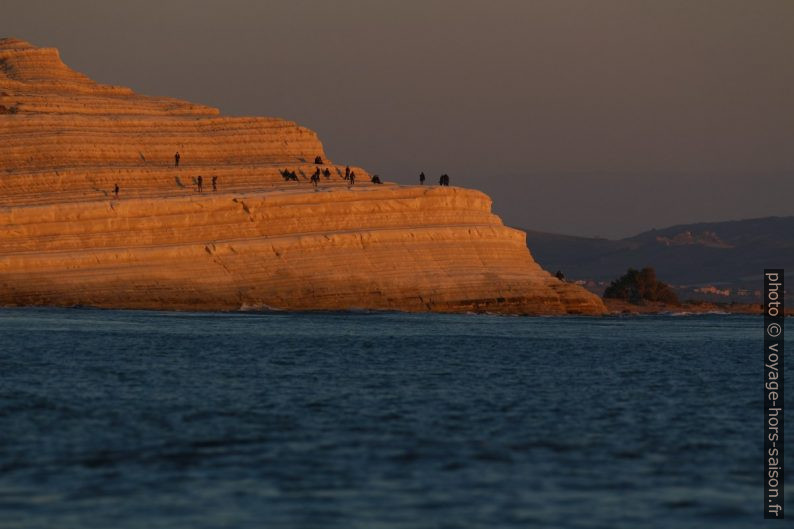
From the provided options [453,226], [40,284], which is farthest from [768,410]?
[453,226]

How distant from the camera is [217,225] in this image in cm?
10712

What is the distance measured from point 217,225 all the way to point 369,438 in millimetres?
76786

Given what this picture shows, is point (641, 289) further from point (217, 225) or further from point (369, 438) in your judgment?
point (369, 438)

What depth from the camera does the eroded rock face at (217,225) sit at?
10181 centimetres

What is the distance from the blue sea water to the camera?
2359 centimetres

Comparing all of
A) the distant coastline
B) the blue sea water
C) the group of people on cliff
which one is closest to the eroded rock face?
the group of people on cliff

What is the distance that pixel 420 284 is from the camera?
360ft

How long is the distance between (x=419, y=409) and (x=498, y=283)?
75.8m

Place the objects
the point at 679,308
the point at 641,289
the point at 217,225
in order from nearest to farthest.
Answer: the point at 217,225
the point at 679,308
the point at 641,289

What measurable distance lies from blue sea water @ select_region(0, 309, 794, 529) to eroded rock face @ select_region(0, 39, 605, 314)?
39.9 meters

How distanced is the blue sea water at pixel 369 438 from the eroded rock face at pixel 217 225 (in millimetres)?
39856

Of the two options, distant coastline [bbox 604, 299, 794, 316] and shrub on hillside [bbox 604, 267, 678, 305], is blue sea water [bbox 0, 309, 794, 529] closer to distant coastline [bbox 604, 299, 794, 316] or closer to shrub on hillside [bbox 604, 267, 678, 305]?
distant coastline [bbox 604, 299, 794, 316]

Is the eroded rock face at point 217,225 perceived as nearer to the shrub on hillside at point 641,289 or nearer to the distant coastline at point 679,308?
the distant coastline at point 679,308

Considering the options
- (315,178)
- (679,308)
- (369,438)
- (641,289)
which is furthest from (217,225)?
(369,438)
